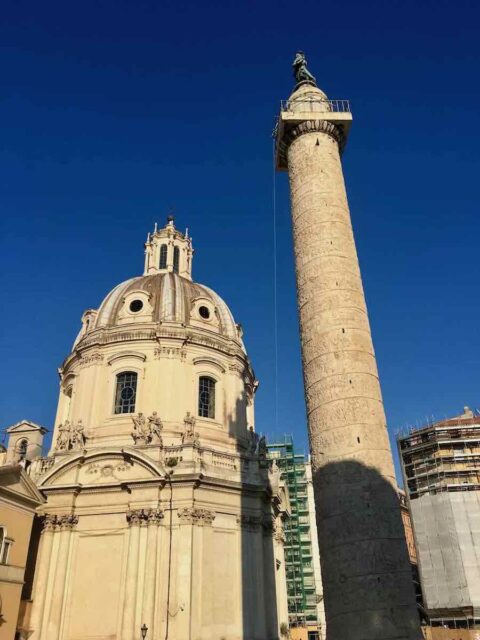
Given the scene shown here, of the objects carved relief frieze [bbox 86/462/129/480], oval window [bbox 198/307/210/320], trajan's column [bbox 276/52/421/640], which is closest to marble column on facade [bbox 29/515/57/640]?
carved relief frieze [bbox 86/462/129/480]

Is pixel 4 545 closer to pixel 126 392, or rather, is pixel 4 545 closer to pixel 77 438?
pixel 77 438

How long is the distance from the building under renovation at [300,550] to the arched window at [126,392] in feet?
84.6

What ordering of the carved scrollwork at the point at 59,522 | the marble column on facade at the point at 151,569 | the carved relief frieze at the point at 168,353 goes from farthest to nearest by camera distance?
the carved relief frieze at the point at 168,353, the carved scrollwork at the point at 59,522, the marble column on facade at the point at 151,569

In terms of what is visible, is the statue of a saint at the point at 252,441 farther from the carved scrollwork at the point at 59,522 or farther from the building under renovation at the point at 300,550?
the building under renovation at the point at 300,550

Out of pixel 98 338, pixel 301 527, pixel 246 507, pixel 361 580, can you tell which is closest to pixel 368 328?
pixel 361 580

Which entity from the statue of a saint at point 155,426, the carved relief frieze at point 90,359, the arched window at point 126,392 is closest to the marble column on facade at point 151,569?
the statue of a saint at point 155,426

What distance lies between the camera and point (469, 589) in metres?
38.1

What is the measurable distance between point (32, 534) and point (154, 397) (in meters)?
9.58

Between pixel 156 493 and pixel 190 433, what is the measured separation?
382 cm

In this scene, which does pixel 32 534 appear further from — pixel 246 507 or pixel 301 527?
pixel 301 527

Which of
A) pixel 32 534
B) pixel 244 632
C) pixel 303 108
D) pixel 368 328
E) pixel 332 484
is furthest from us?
pixel 32 534

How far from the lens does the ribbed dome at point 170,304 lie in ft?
126

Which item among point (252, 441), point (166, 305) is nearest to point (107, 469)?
point (252, 441)

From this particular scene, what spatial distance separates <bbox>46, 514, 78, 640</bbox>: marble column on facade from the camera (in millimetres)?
27203
